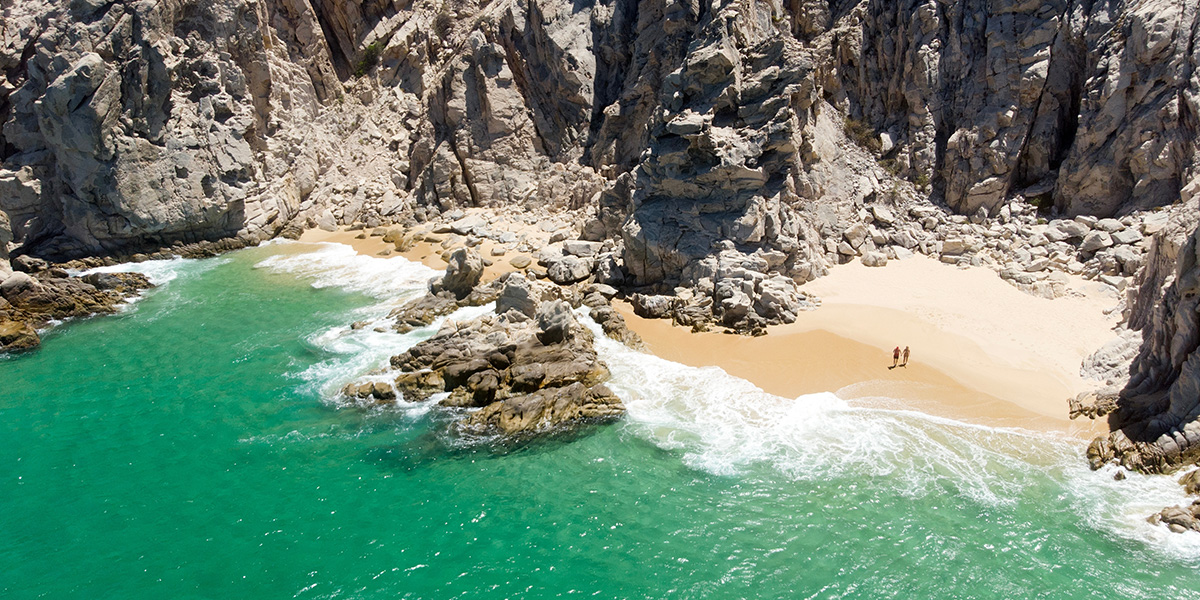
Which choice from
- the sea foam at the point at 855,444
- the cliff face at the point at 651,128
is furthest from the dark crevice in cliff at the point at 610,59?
the sea foam at the point at 855,444

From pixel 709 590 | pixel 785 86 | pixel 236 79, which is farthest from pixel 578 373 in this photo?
pixel 236 79

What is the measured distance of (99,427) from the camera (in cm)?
1467

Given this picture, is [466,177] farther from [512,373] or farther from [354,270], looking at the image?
[512,373]

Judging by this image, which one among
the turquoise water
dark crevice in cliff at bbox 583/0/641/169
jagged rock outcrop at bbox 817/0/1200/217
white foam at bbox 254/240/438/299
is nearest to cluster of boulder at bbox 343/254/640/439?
the turquoise water

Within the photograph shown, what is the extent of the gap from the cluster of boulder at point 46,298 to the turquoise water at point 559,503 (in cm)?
347

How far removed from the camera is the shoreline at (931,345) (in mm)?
14898

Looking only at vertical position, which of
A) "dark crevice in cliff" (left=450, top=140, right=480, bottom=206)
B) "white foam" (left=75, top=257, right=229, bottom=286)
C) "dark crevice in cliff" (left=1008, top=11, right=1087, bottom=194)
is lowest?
"white foam" (left=75, top=257, right=229, bottom=286)

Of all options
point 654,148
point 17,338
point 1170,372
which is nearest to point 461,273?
point 654,148

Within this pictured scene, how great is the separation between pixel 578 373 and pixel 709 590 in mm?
7008

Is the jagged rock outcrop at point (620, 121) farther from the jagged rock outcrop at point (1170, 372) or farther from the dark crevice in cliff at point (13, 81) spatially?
the jagged rock outcrop at point (1170, 372)

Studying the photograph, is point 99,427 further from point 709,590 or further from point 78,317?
point 709,590

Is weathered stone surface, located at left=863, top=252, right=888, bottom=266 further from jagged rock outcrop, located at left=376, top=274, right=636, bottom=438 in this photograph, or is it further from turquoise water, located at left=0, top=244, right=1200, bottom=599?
jagged rock outcrop, located at left=376, top=274, right=636, bottom=438

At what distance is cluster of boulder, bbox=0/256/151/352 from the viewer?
1969 cm

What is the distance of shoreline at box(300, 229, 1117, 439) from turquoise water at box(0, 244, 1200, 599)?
95 cm
